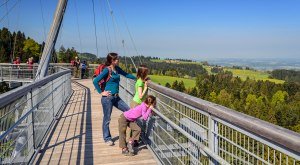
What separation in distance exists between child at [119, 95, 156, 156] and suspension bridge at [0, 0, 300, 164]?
140 mm

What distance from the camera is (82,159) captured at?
579cm

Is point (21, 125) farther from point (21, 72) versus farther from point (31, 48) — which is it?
point (31, 48)

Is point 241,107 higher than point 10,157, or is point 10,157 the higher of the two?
point 10,157

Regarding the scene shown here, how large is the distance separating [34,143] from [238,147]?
4.31 meters

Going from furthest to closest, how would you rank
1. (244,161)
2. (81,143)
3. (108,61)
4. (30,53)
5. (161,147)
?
(30,53), (81,143), (108,61), (161,147), (244,161)

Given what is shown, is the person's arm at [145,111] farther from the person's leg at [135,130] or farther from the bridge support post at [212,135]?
the bridge support post at [212,135]

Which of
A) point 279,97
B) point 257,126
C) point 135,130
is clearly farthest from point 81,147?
point 279,97

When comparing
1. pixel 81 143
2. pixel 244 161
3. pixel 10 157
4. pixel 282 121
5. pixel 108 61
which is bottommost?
pixel 282 121

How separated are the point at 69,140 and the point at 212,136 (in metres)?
4.46

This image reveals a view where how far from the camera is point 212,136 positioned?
3.33 meters

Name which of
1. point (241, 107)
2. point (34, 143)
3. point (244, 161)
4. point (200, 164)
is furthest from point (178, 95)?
point (241, 107)

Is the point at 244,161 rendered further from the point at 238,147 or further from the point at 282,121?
the point at 282,121

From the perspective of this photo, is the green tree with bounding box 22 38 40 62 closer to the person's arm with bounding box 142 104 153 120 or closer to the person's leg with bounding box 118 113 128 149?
the person's leg with bounding box 118 113 128 149

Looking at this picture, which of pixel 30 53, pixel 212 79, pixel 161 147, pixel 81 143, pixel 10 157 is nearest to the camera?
pixel 10 157
